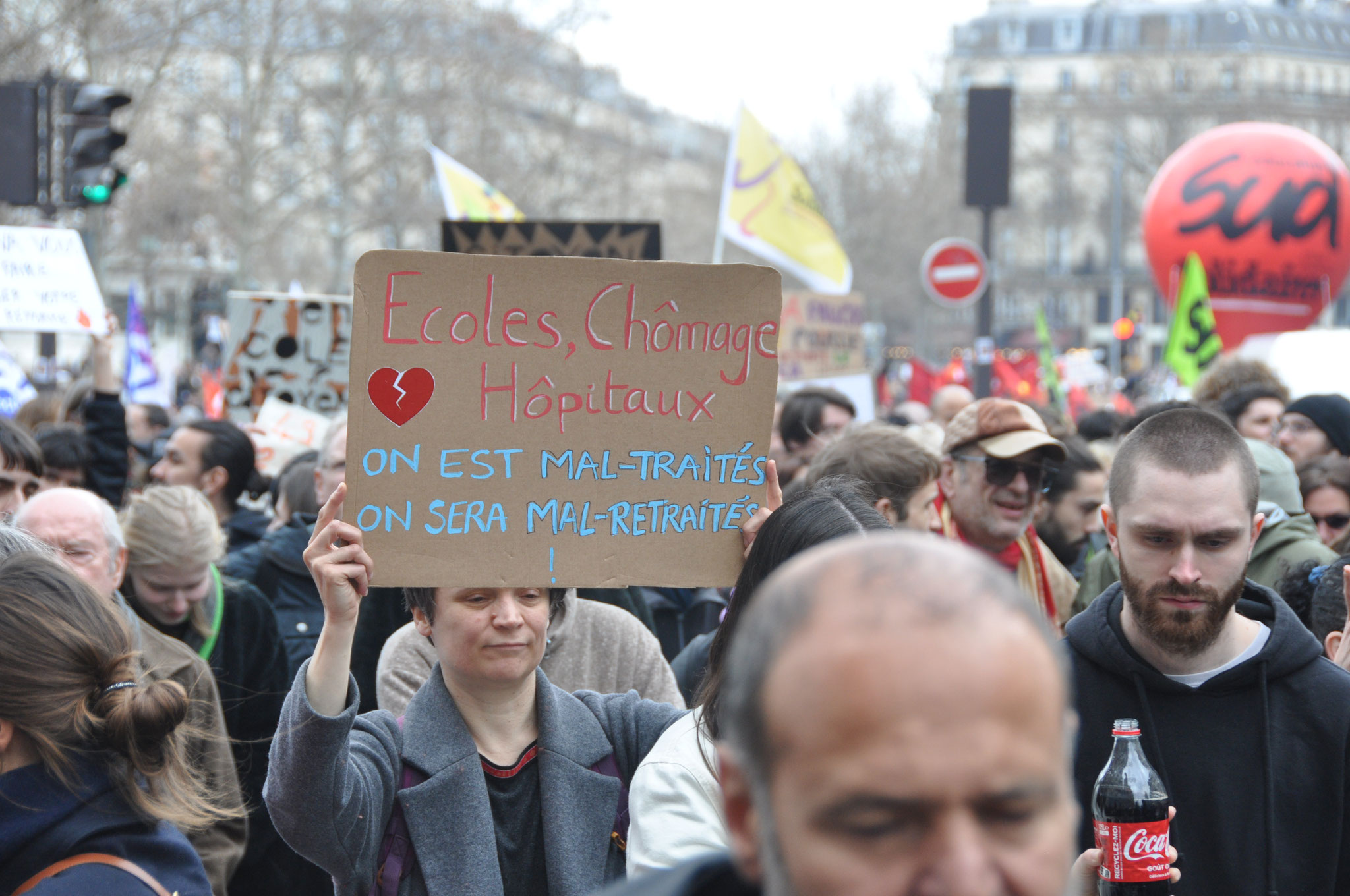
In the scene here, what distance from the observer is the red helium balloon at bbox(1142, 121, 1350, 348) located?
1522 cm

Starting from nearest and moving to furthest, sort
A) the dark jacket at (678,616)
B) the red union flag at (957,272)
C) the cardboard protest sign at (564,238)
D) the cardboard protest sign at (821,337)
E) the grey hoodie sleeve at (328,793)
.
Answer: the grey hoodie sleeve at (328,793), the dark jacket at (678,616), the cardboard protest sign at (564,238), the cardboard protest sign at (821,337), the red union flag at (957,272)

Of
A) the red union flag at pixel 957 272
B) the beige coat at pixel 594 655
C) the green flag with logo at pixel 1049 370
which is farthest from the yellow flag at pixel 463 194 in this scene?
the green flag with logo at pixel 1049 370

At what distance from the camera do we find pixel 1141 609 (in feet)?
9.21

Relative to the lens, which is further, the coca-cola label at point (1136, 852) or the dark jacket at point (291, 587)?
the dark jacket at point (291, 587)

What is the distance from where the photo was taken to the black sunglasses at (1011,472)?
4562mm

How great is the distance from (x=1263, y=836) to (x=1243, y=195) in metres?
14.2

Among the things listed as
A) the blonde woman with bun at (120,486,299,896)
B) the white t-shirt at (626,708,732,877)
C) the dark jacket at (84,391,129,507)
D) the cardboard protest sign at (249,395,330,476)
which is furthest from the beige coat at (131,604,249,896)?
the cardboard protest sign at (249,395,330,476)

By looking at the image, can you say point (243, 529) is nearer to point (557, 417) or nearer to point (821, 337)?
point (557, 417)

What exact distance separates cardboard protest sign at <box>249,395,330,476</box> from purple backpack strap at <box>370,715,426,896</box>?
4.72 metres

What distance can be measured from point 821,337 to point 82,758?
7.71 metres

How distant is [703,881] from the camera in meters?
1.33

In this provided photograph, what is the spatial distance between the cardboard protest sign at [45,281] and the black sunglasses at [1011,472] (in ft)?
14.2

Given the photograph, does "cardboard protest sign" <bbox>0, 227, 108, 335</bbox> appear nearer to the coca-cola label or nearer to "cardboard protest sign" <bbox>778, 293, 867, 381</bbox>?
"cardboard protest sign" <bbox>778, 293, 867, 381</bbox>

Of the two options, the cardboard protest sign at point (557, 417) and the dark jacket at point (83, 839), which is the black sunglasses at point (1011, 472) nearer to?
the cardboard protest sign at point (557, 417)
